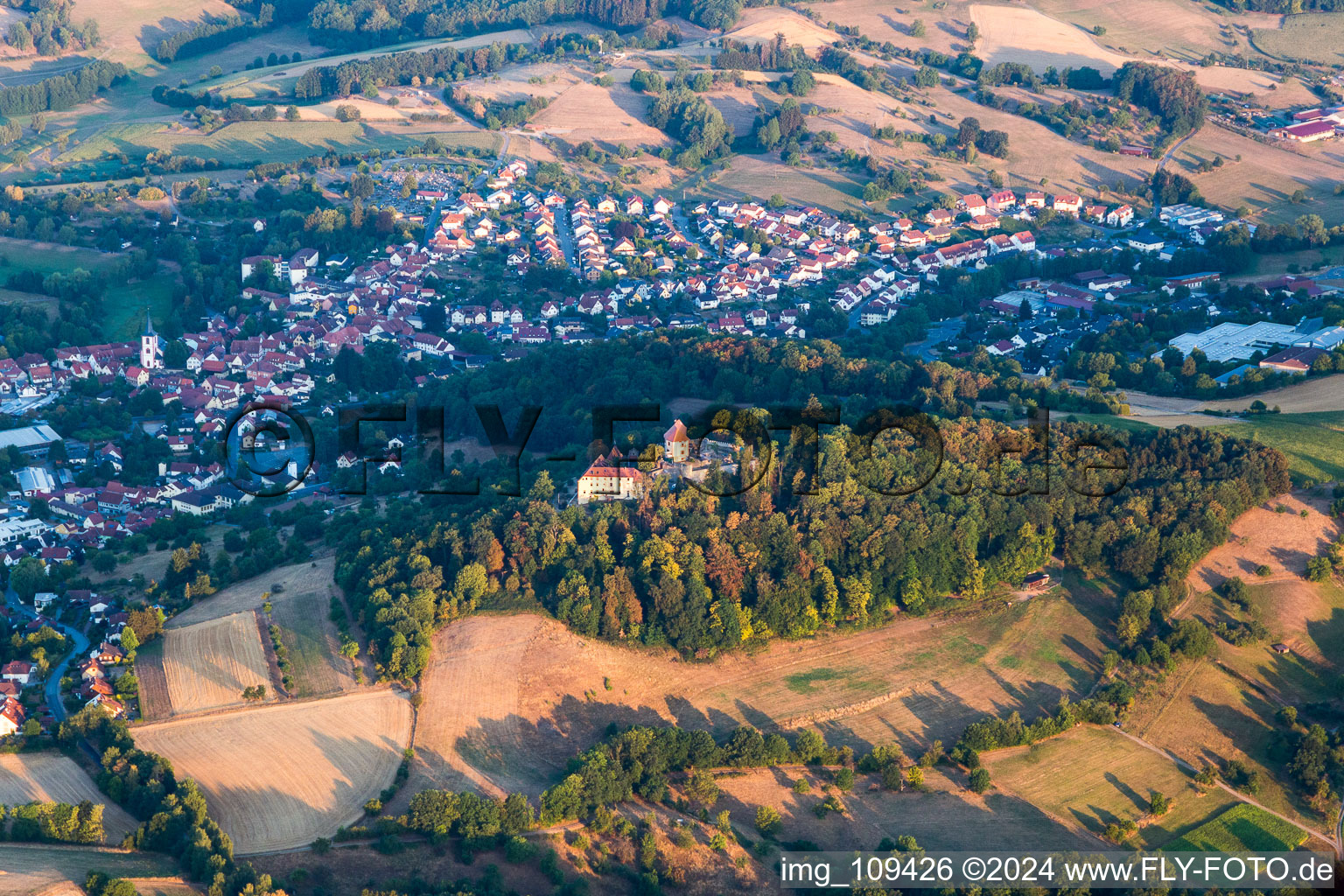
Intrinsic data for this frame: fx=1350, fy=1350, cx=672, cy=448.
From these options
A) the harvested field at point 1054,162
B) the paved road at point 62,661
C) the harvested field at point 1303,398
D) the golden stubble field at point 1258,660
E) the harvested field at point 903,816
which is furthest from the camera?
the harvested field at point 1054,162

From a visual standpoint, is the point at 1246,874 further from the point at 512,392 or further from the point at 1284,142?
the point at 1284,142

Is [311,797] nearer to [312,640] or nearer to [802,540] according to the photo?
[312,640]

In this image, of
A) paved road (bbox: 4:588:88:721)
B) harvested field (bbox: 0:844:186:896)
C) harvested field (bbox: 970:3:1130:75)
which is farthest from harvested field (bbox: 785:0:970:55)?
harvested field (bbox: 0:844:186:896)

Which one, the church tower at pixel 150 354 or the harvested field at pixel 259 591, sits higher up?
the harvested field at pixel 259 591

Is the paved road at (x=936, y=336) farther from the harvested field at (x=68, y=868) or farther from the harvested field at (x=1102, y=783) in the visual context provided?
the harvested field at (x=68, y=868)

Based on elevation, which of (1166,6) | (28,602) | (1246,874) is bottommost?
(28,602)

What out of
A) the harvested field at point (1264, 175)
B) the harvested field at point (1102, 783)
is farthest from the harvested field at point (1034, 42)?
the harvested field at point (1102, 783)

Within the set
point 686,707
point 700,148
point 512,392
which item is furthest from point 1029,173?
point 686,707
